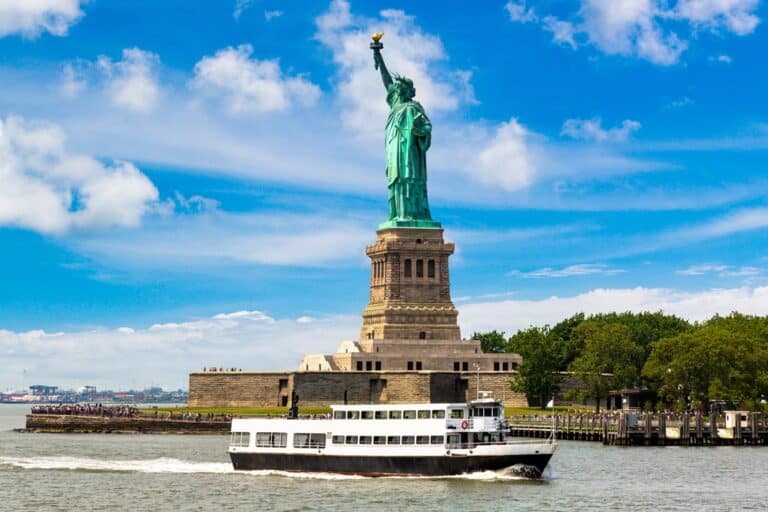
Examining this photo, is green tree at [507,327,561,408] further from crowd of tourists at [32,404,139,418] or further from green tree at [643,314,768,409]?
crowd of tourists at [32,404,139,418]

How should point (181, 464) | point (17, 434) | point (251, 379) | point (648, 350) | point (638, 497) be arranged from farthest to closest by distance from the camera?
1. point (648, 350)
2. point (251, 379)
3. point (17, 434)
4. point (181, 464)
5. point (638, 497)

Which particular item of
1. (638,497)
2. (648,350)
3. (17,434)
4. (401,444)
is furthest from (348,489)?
(648,350)

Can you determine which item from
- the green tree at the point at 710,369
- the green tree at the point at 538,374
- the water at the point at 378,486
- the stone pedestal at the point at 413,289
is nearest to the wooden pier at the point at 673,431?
the green tree at the point at 710,369

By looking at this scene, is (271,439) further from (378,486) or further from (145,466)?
(378,486)

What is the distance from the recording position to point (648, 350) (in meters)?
155

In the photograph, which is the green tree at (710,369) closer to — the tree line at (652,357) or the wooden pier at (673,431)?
the tree line at (652,357)

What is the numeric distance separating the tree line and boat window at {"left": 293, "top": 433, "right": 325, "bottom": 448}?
47.9 metres

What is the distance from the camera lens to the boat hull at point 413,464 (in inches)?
2862

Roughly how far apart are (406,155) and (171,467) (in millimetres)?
67682

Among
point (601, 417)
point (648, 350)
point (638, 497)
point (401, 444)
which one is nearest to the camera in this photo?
point (638, 497)

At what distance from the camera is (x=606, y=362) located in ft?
443

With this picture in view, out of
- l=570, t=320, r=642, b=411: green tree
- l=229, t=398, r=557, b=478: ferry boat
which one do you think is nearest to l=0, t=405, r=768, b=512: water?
l=229, t=398, r=557, b=478: ferry boat

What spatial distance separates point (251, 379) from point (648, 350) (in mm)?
47545

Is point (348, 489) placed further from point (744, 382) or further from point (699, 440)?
point (744, 382)
